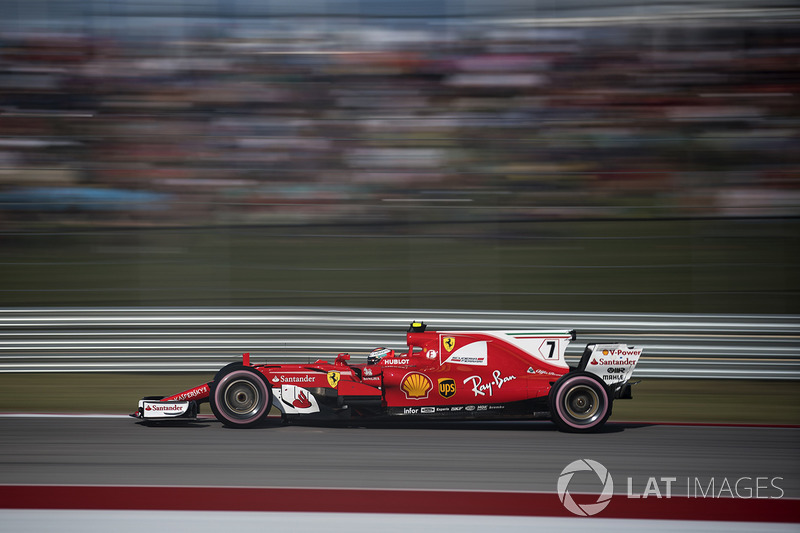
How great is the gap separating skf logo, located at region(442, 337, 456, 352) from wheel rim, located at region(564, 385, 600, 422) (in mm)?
933

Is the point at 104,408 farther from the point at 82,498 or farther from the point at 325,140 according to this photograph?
the point at 325,140

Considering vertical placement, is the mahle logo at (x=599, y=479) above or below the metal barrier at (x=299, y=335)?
below

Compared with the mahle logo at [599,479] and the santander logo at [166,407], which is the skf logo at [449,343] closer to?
the mahle logo at [599,479]

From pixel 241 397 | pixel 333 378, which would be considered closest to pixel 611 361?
pixel 333 378

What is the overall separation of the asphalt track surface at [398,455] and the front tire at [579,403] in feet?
0.41

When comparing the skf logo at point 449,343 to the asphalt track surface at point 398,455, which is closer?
the asphalt track surface at point 398,455

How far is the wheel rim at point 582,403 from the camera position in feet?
20.0

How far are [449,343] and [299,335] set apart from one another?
2880 millimetres

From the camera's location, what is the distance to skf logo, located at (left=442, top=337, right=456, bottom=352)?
240 inches

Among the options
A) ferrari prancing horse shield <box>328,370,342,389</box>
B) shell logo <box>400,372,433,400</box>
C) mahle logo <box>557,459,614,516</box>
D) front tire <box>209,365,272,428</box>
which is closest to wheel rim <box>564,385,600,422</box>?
mahle logo <box>557,459,614,516</box>

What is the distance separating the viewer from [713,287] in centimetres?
914

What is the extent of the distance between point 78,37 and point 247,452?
9.54m

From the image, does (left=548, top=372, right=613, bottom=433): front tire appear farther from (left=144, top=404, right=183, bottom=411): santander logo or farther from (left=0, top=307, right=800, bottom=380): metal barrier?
(left=144, top=404, right=183, bottom=411): santander logo

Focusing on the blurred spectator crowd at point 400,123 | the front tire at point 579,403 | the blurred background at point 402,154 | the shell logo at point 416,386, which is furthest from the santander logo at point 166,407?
the blurred spectator crowd at point 400,123
